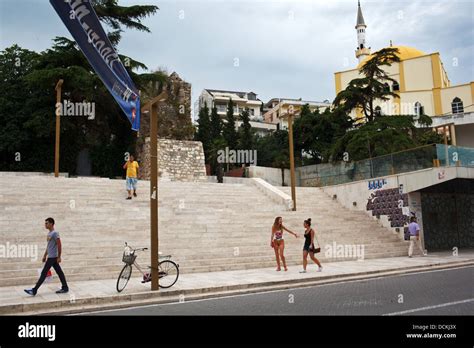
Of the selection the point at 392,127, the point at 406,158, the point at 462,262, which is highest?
the point at 392,127

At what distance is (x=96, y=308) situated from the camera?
8.66m

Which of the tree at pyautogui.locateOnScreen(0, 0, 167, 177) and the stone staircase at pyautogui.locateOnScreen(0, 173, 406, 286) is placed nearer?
the stone staircase at pyautogui.locateOnScreen(0, 173, 406, 286)

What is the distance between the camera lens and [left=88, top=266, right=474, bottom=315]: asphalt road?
7.58m

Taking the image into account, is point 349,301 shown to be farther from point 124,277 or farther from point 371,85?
point 371,85

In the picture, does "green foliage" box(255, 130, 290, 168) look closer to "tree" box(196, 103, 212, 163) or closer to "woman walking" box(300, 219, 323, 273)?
"tree" box(196, 103, 212, 163)

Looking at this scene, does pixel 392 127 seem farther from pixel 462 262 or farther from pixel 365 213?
pixel 462 262

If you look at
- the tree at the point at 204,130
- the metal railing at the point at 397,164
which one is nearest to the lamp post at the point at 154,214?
the metal railing at the point at 397,164

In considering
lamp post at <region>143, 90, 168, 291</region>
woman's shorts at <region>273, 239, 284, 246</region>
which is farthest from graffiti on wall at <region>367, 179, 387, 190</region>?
lamp post at <region>143, 90, 168, 291</region>

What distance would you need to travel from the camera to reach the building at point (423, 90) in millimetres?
54000

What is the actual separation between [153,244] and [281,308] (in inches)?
135

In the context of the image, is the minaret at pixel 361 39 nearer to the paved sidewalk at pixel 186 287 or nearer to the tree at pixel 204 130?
the tree at pixel 204 130

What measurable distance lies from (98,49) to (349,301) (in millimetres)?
10238

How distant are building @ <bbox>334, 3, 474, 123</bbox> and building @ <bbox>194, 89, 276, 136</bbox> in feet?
54.6
